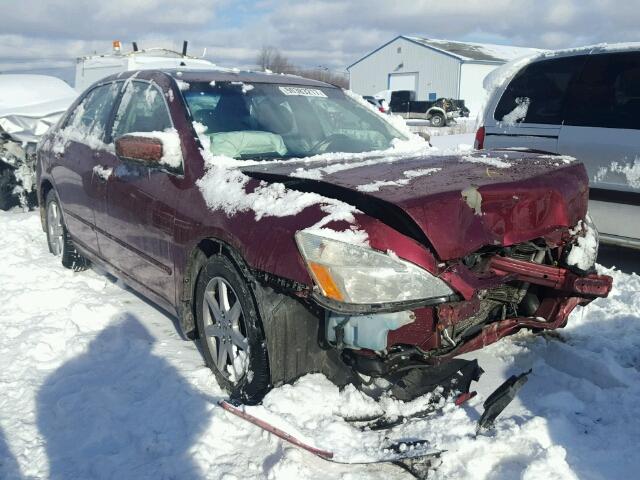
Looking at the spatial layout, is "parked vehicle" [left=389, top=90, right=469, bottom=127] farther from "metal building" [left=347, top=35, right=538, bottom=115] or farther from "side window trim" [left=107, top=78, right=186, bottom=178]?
"side window trim" [left=107, top=78, right=186, bottom=178]

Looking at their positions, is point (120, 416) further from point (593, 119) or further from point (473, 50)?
point (473, 50)

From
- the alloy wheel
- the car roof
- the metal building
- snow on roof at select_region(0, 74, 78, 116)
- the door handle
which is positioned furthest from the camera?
the metal building

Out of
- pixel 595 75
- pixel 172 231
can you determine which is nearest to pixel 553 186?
pixel 172 231

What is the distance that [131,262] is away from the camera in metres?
3.71

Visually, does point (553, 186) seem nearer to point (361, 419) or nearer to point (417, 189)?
point (417, 189)

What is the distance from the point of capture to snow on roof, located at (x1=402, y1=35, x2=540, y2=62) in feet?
141

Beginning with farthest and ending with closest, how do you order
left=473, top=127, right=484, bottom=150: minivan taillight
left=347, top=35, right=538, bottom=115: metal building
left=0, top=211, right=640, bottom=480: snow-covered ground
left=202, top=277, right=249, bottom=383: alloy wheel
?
left=347, top=35, right=538, bottom=115: metal building < left=473, top=127, right=484, bottom=150: minivan taillight < left=202, top=277, right=249, bottom=383: alloy wheel < left=0, top=211, right=640, bottom=480: snow-covered ground

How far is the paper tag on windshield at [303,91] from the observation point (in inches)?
153

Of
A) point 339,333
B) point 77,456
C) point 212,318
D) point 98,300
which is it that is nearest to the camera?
point 339,333

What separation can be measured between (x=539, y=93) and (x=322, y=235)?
3857 millimetres

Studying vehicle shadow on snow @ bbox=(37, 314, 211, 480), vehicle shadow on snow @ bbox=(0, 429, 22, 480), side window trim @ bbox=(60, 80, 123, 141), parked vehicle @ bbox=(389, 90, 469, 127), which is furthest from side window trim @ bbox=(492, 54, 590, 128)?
parked vehicle @ bbox=(389, 90, 469, 127)

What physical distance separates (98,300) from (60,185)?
115 centimetres

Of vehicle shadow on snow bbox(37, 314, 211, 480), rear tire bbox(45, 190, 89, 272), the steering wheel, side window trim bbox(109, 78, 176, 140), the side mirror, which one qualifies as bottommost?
vehicle shadow on snow bbox(37, 314, 211, 480)

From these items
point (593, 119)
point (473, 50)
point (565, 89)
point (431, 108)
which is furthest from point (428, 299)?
point (473, 50)
